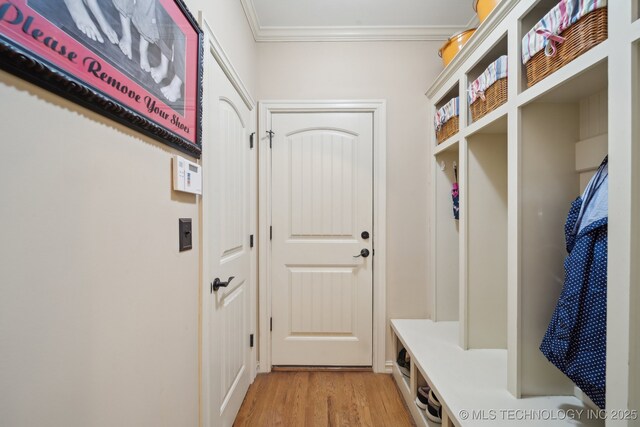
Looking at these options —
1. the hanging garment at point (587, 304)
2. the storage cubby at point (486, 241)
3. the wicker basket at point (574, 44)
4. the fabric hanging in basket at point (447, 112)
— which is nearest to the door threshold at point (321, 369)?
the storage cubby at point (486, 241)

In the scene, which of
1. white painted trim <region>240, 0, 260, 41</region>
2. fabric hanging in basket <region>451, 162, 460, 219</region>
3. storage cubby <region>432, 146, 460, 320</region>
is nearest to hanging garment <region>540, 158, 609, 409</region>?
fabric hanging in basket <region>451, 162, 460, 219</region>

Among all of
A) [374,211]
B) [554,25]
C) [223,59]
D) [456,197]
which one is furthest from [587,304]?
[223,59]

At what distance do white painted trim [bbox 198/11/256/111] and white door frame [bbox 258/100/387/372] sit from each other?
0.34 m

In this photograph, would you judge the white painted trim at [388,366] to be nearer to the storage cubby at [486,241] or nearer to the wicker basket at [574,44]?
the storage cubby at [486,241]

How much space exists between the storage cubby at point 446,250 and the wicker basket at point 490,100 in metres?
0.53

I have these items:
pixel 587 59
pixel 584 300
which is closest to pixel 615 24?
pixel 587 59

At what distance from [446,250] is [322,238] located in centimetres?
93

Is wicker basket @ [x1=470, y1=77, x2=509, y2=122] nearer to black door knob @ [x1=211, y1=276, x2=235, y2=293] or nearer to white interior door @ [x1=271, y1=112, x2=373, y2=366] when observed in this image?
white interior door @ [x1=271, y1=112, x2=373, y2=366]

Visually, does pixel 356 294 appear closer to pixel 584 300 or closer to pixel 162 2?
pixel 584 300

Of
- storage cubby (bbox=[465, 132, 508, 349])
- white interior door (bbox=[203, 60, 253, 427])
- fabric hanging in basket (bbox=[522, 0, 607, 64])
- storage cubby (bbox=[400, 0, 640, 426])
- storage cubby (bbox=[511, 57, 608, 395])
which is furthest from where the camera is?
storage cubby (bbox=[465, 132, 508, 349])

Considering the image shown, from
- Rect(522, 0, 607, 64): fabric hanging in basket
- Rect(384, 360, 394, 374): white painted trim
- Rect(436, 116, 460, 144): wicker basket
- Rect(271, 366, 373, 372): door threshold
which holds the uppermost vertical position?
Rect(522, 0, 607, 64): fabric hanging in basket

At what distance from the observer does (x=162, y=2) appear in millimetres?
875

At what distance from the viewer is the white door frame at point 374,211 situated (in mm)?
2191

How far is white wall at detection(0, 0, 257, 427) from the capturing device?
476 mm
